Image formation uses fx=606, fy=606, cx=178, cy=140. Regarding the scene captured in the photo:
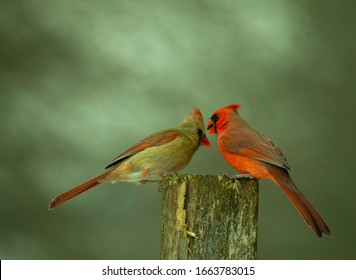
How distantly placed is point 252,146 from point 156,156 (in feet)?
1.91

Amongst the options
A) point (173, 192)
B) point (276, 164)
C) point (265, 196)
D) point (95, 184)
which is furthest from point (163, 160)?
Answer: point (265, 196)

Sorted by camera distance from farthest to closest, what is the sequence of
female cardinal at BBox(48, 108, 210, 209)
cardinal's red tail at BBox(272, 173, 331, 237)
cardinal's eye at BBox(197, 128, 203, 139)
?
cardinal's eye at BBox(197, 128, 203, 139) < female cardinal at BBox(48, 108, 210, 209) < cardinal's red tail at BBox(272, 173, 331, 237)

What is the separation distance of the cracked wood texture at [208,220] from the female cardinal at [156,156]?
0.98m

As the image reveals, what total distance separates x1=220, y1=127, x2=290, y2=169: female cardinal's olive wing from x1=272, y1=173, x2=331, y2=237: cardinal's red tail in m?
0.08

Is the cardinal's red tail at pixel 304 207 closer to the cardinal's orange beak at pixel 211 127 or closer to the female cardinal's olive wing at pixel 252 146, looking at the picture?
the female cardinal's olive wing at pixel 252 146

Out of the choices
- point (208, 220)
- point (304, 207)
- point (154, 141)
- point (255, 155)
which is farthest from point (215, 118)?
point (208, 220)

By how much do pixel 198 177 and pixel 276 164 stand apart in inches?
32.2

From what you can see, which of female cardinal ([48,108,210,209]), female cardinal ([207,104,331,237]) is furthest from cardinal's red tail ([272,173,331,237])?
female cardinal ([48,108,210,209])

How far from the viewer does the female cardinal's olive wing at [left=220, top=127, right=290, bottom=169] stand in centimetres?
315

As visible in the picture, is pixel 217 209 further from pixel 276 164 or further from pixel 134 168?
pixel 134 168

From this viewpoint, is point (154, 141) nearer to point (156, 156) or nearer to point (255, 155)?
point (156, 156)

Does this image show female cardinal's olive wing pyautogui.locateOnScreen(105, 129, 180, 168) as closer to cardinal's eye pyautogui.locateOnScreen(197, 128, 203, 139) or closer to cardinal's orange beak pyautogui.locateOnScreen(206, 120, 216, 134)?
cardinal's eye pyautogui.locateOnScreen(197, 128, 203, 139)

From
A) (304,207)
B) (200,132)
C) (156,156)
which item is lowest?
(304,207)

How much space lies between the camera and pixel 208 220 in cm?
236
